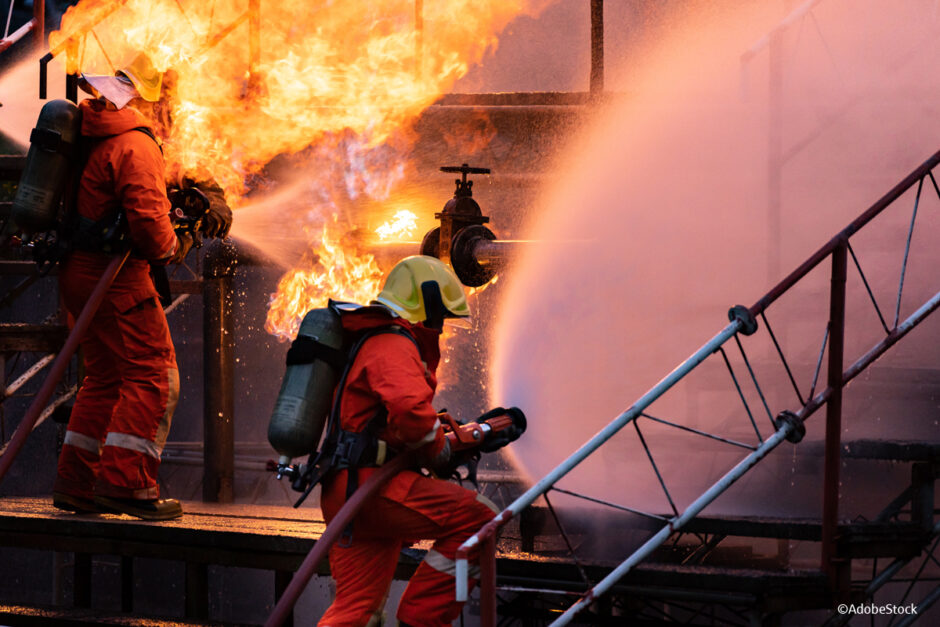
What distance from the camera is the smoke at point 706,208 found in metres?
7.46

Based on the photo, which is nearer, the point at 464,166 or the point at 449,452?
the point at 449,452

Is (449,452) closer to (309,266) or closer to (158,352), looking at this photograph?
(158,352)

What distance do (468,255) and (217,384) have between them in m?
2.90

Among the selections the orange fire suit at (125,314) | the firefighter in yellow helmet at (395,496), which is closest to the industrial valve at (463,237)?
the orange fire suit at (125,314)

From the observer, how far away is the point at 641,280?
25.5 ft

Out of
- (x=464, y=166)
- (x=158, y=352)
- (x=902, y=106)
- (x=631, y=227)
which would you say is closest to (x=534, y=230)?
(x=631, y=227)

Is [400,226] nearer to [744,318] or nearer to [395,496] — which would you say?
[744,318]

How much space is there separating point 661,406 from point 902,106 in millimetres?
2831

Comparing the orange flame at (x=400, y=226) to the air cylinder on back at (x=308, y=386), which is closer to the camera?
the air cylinder on back at (x=308, y=386)

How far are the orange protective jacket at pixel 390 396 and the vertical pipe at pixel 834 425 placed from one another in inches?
73.7

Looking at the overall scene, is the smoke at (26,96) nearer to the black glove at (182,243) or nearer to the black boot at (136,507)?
the black glove at (182,243)

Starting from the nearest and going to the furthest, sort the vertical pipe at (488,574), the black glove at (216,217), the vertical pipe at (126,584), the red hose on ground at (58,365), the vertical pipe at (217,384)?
the vertical pipe at (488,574) → the red hose on ground at (58,365) → the black glove at (216,217) → the vertical pipe at (126,584) → the vertical pipe at (217,384)

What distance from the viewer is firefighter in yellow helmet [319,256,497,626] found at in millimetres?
4156

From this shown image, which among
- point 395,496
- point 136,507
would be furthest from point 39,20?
point 395,496
